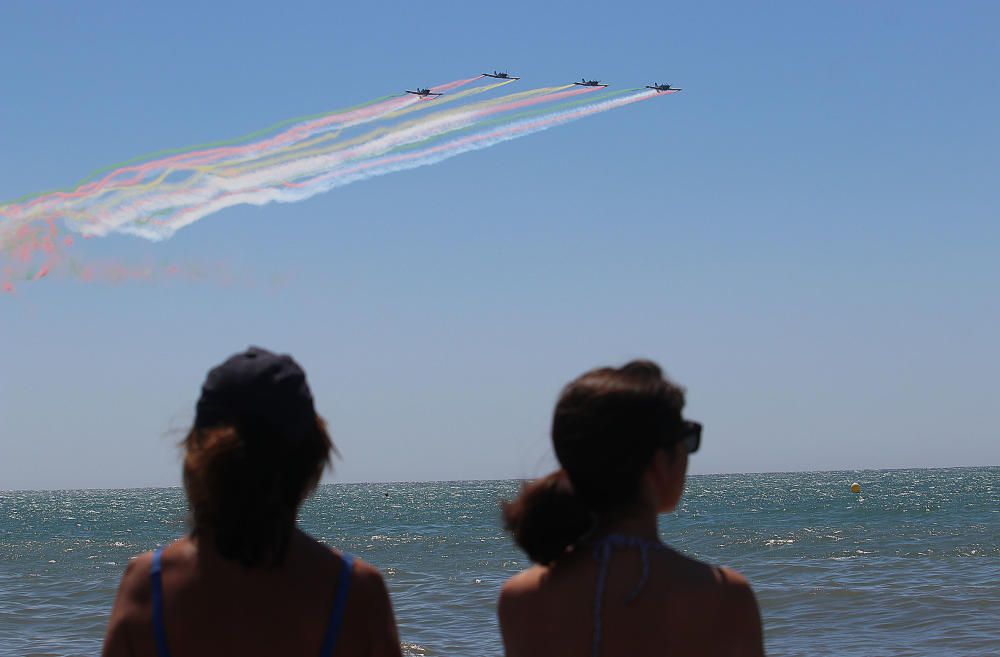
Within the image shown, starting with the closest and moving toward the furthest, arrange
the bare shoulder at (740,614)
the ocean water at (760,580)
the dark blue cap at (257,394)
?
1. the bare shoulder at (740,614)
2. the dark blue cap at (257,394)
3. the ocean water at (760,580)

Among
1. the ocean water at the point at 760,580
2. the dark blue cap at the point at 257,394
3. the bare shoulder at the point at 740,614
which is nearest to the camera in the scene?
the bare shoulder at the point at 740,614

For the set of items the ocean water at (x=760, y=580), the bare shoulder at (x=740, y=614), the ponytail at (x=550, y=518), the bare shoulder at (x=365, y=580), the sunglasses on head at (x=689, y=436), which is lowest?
the ocean water at (x=760, y=580)

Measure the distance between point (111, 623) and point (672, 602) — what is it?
103 cm

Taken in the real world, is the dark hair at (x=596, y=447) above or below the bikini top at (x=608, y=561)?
above

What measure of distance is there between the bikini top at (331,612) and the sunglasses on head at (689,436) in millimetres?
649

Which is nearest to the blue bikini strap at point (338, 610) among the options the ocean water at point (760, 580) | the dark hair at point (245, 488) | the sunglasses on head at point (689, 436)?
the dark hair at point (245, 488)

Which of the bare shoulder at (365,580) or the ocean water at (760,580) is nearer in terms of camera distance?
the bare shoulder at (365,580)

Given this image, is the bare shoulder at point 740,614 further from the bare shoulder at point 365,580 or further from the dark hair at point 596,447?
the bare shoulder at point 365,580

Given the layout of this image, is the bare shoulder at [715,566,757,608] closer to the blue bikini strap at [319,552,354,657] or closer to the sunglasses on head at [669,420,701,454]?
the sunglasses on head at [669,420,701,454]

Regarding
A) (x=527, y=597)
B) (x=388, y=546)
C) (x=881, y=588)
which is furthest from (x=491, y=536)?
(x=527, y=597)

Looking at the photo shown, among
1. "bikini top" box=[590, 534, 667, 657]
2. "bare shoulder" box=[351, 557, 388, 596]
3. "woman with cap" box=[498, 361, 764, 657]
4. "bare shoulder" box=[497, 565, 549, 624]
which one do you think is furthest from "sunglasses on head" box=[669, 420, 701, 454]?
"bare shoulder" box=[351, 557, 388, 596]

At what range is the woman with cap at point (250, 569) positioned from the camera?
2.06 meters

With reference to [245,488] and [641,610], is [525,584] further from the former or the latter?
[245,488]

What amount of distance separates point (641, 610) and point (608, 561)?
4.4 inches
